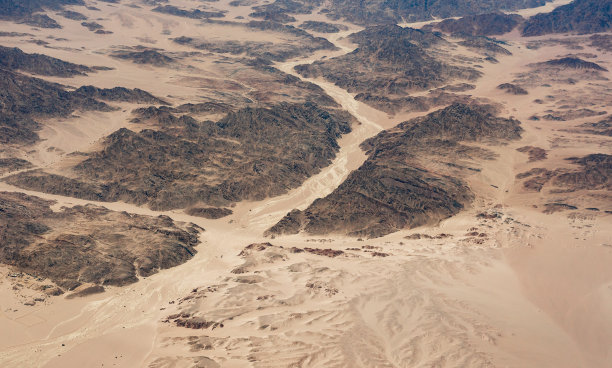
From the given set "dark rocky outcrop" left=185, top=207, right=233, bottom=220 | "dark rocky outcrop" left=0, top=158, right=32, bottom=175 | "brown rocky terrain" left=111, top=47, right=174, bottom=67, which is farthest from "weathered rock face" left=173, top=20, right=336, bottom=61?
"dark rocky outcrop" left=185, top=207, right=233, bottom=220

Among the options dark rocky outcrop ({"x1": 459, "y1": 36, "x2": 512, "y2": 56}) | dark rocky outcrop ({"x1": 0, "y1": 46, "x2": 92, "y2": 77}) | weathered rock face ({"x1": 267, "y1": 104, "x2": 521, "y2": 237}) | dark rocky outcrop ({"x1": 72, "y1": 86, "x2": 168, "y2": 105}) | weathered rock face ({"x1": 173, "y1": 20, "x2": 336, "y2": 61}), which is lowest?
weathered rock face ({"x1": 267, "y1": 104, "x2": 521, "y2": 237})

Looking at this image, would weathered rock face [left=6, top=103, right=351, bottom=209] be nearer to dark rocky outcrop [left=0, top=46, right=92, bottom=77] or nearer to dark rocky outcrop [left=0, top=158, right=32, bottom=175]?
dark rocky outcrop [left=0, top=158, right=32, bottom=175]

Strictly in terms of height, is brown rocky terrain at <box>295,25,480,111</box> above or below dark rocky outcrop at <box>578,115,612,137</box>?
above

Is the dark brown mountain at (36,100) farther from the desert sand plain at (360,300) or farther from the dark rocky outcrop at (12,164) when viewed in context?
the desert sand plain at (360,300)

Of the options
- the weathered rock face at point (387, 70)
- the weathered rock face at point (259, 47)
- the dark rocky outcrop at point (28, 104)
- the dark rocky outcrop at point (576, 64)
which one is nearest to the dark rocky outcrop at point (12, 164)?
the dark rocky outcrop at point (28, 104)

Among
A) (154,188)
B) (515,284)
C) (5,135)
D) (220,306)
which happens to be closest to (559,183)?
(515,284)

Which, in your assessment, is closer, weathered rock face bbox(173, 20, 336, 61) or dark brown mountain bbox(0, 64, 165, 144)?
dark brown mountain bbox(0, 64, 165, 144)

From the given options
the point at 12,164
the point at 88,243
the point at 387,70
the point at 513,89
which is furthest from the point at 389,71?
the point at 88,243
